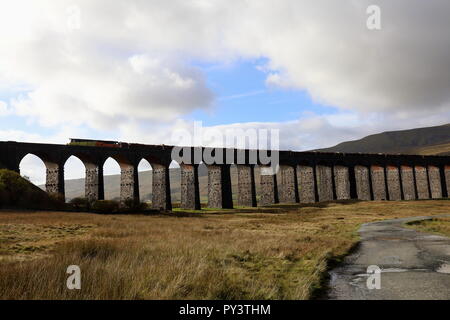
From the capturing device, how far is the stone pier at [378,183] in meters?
76.2

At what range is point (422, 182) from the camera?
84938mm

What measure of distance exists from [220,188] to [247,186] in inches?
231

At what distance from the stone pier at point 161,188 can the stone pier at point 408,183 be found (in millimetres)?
58823

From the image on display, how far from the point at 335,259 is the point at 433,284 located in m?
3.88

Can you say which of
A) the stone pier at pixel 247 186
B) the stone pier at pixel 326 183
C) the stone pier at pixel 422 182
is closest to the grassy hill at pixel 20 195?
the stone pier at pixel 247 186

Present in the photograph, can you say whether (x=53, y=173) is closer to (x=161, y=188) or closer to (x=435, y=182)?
(x=161, y=188)

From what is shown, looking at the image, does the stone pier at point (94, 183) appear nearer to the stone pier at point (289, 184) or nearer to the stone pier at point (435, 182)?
the stone pier at point (289, 184)

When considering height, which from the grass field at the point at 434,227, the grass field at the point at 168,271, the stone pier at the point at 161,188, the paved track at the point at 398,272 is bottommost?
the grass field at the point at 434,227

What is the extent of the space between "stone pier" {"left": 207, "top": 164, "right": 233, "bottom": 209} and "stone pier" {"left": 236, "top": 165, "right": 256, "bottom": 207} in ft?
12.9

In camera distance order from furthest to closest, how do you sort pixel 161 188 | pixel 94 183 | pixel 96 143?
pixel 161 188
pixel 96 143
pixel 94 183

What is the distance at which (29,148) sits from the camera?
38375 millimetres

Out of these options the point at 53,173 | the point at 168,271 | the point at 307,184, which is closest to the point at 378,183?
the point at 307,184
